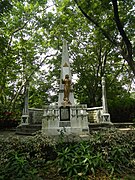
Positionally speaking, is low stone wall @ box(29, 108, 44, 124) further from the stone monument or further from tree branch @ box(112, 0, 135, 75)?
tree branch @ box(112, 0, 135, 75)

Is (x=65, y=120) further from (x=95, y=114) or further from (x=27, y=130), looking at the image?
(x=95, y=114)

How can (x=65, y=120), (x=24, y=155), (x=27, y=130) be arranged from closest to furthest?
(x=24, y=155) < (x=65, y=120) < (x=27, y=130)

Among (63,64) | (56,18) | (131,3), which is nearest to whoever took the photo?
(131,3)

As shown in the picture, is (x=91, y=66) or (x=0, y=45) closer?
(x=0, y=45)

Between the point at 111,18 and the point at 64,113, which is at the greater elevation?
the point at 111,18

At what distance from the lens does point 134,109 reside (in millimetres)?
16969

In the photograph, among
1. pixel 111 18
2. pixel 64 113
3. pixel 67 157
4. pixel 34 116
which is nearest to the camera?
pixel 67 157

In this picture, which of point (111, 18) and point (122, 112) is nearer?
point (111, 18)

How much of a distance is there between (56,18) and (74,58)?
3.93 metres

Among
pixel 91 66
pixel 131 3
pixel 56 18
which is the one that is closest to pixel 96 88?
pixel 91 66

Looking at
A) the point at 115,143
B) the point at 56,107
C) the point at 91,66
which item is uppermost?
the point at 91,66

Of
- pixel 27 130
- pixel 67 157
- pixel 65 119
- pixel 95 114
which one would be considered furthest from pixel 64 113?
pixel 67 157

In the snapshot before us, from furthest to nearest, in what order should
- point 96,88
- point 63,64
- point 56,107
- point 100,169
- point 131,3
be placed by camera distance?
point 96,88 → point 63,64 → point 56,107 → point 131,3 → point 100,169

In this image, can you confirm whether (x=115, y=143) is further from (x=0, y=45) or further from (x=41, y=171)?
(x=0, y=45)
